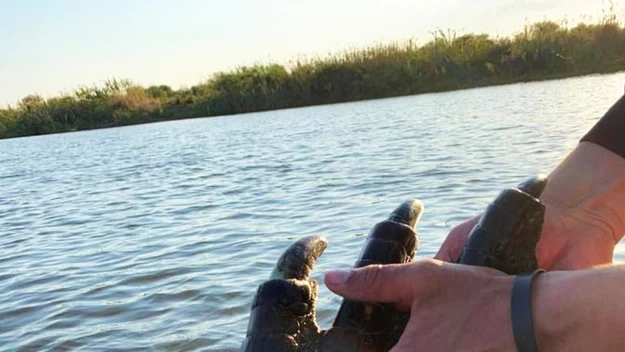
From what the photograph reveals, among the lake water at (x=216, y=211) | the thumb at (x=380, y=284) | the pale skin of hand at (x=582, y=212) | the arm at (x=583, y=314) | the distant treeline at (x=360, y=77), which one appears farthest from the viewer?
the distant treeline at (x=360, y=77)

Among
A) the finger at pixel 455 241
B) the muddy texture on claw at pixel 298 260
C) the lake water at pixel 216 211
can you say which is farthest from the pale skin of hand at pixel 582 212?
the lake water at pixel 216 211

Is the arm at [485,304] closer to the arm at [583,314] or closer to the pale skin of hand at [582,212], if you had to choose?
the arm at [583,314]

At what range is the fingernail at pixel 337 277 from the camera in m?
1.38

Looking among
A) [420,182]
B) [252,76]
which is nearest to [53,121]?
[252,76]

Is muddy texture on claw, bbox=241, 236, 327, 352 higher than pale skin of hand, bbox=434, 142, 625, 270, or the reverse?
muddy texture on claw, bbox=241, 236, 327, 352

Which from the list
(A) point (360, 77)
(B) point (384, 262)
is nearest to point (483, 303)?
(B) point (384, 262)

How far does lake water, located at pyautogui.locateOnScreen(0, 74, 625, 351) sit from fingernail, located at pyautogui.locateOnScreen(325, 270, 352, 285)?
3.09m

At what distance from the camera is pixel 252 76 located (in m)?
41.3

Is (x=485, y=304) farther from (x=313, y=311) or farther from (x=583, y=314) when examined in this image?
(x=313, y=311)

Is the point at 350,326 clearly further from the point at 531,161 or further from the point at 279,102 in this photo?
the point at 279,102

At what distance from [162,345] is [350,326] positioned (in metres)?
3.77

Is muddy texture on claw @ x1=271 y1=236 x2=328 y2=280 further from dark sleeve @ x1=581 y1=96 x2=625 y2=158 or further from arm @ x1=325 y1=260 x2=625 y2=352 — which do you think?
dark sleeve @ x1=581 y1=96 x2=625 y2=158

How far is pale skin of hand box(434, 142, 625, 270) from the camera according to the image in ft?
6.70

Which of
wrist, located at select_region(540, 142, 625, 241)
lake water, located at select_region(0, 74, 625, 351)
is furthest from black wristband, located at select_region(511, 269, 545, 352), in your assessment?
lake water, located at select_region(0, 74, 625, 351)
